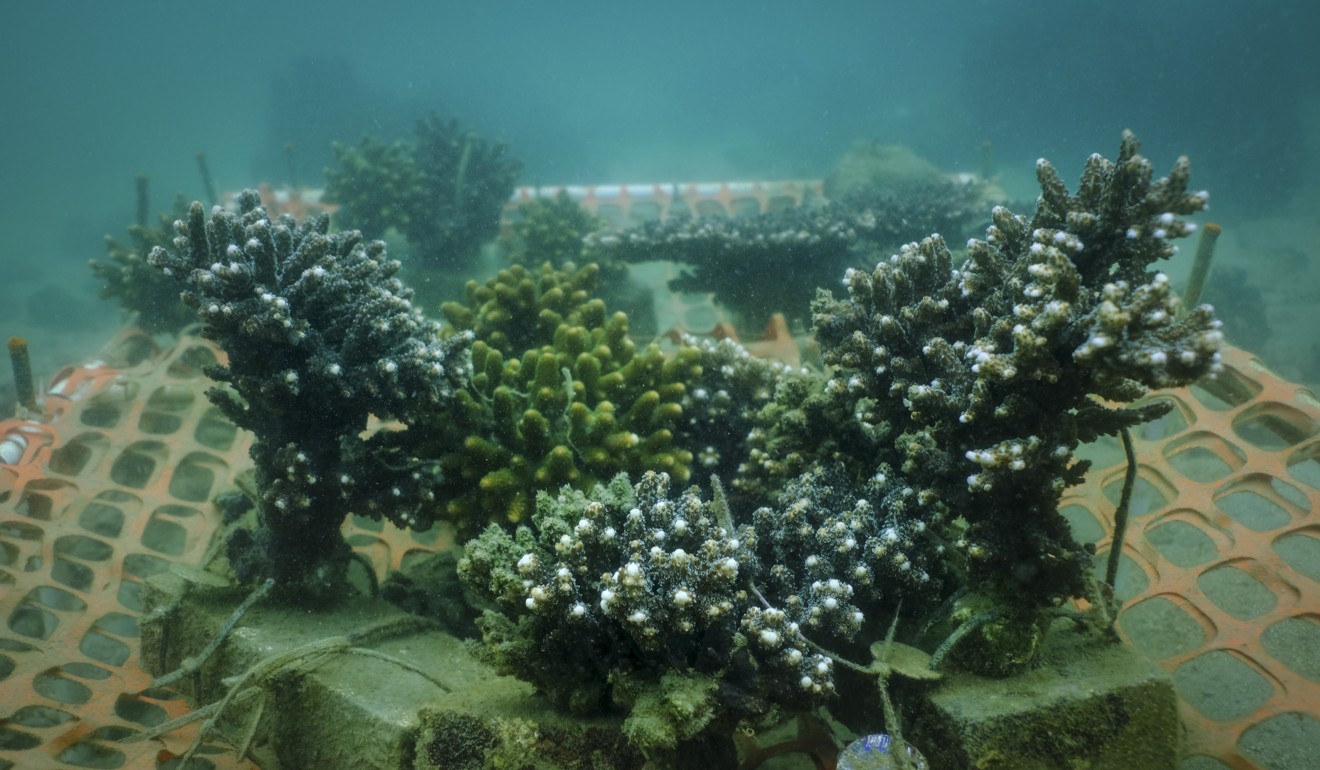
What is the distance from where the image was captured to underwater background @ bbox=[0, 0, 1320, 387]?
23266 mm

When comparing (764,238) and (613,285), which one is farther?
(613,285)

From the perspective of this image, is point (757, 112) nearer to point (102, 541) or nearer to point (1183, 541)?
point (1183, 541)

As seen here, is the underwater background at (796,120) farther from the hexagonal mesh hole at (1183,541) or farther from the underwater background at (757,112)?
the hexagonal mesh hole at (1183,541)

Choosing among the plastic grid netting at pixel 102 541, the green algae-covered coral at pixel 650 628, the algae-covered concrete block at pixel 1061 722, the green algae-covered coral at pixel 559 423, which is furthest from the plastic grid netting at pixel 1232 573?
the plastic grid netting at pixel 102 541

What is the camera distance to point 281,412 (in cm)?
325

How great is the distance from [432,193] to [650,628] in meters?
8.75

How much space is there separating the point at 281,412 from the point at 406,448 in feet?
2.30

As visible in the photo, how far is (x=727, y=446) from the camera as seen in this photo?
13.2 feet

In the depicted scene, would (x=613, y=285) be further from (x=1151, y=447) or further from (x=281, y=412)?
(x=1151, y=447)

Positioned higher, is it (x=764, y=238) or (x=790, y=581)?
(x=764, y=238)

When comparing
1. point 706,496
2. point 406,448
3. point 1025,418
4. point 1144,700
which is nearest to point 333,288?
point 406,448

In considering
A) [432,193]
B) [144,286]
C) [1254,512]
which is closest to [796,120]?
[432,193]

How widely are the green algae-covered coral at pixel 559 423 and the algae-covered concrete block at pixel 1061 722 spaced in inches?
68.1

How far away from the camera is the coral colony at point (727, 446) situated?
234 centimetres
